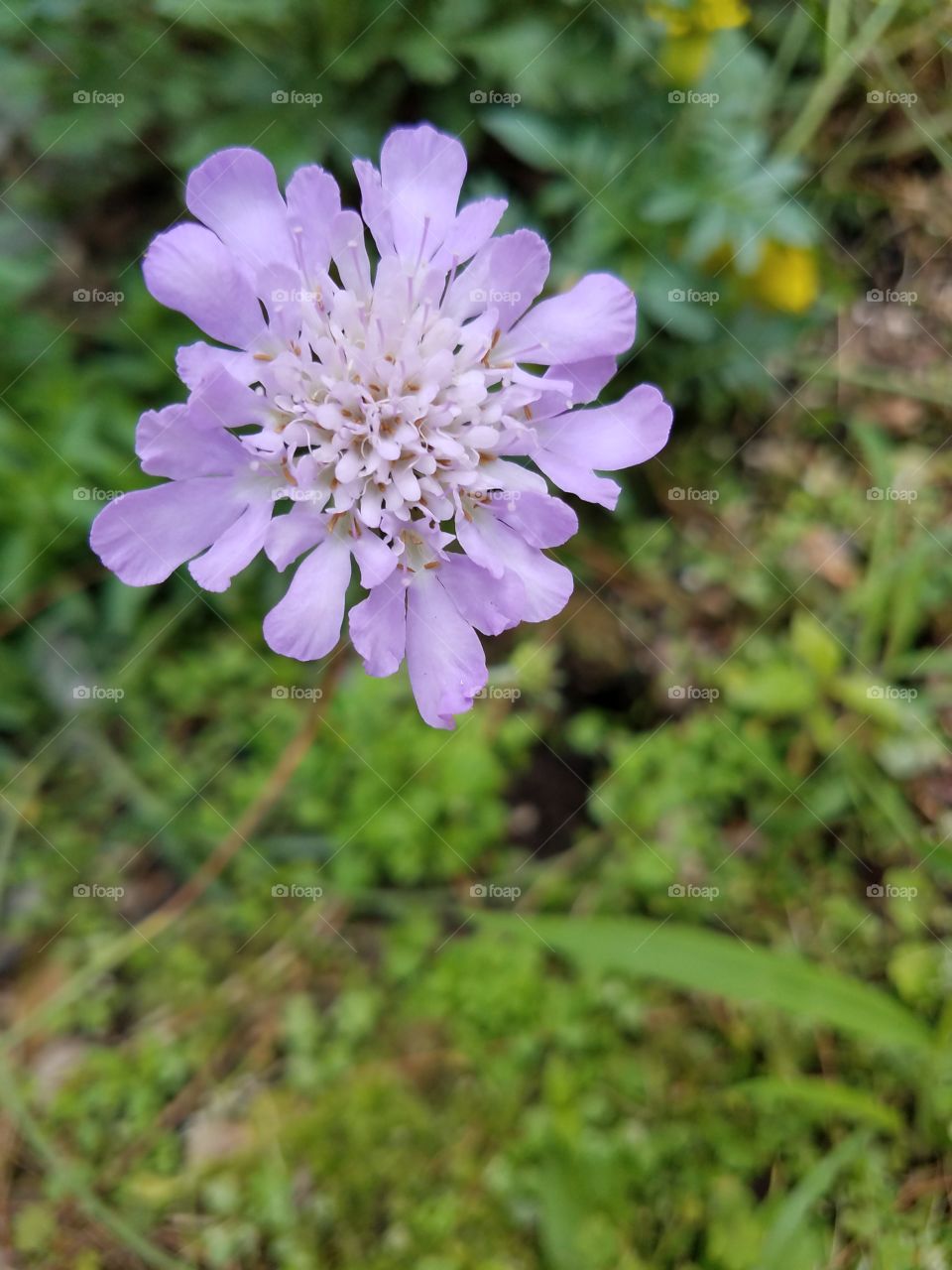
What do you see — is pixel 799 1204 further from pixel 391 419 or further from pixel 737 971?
pixel 391 419

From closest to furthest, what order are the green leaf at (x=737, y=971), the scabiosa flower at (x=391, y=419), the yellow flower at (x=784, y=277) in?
the scabiosa flower at (x=391, y=419)
the green leaf at (x=737, y=971)
the yellow flower at (x=784, y=277)

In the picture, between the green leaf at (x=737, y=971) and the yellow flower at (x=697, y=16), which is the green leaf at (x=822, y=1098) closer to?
the green leaf at (x=737, y=971)

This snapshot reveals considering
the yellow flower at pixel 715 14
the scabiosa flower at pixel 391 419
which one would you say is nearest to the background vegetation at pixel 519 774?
the yellow flower at pixel 715 14

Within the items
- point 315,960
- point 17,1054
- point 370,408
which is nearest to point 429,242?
point 370,408

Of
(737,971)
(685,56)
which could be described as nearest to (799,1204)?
(737,971)

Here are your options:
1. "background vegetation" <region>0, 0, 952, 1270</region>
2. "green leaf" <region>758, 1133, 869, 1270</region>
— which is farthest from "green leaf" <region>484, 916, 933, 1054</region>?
"green leaf" <region>758, 1133, 869, 1270</region>

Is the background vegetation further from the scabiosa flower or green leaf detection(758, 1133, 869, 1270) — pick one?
the scabiosa flower
